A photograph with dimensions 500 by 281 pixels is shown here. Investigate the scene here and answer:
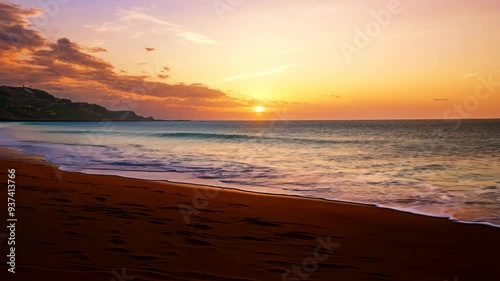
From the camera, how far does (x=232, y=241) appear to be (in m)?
6.32

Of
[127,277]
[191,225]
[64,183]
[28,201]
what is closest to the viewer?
[127,277]

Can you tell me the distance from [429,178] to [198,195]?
425 inches

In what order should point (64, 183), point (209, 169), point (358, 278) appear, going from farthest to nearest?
point (209, 169) → point (64, 183) → point (358, 278)

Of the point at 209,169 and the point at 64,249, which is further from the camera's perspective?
the point at 209,169

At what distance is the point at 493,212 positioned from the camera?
9.34m

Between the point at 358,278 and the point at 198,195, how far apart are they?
6.72m

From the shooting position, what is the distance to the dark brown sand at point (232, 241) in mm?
4973

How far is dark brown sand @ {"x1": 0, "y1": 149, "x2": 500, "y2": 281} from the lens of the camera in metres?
4.97

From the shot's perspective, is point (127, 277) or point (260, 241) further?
point (260, 241)

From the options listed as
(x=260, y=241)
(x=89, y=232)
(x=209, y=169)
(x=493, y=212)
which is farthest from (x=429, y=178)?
(x=89, y=232)

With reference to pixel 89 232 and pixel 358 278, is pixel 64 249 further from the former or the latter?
pixel 358 278

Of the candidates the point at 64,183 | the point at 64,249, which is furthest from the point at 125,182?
the point at 64,249

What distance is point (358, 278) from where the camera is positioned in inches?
196

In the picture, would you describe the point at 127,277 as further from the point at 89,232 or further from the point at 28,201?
the point at 28,201
